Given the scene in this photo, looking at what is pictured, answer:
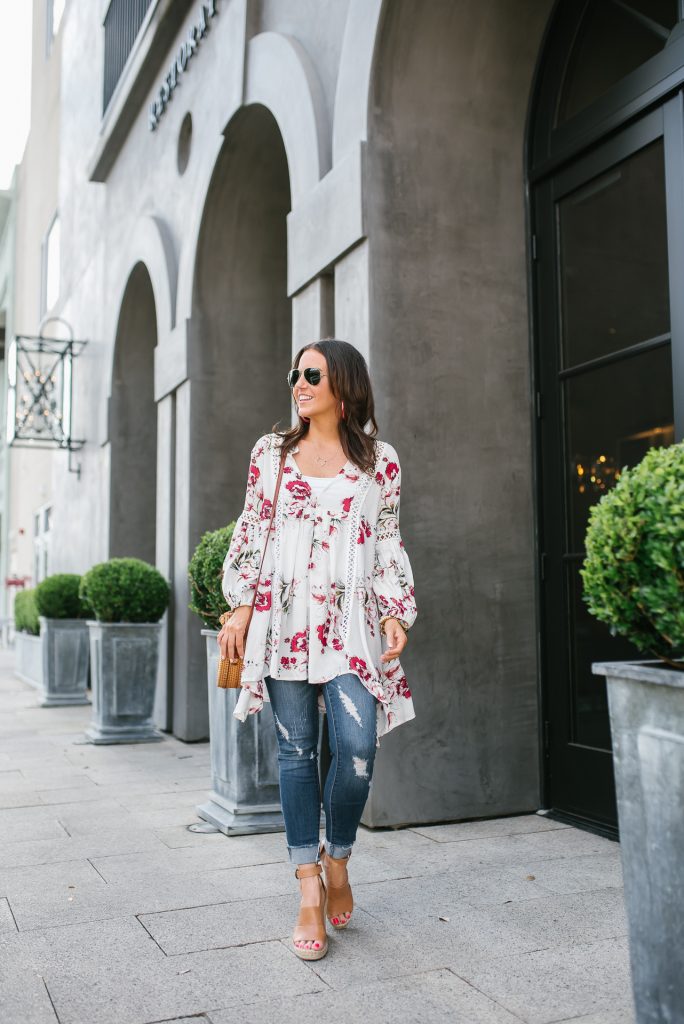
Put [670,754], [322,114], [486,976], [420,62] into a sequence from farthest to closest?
[322,114]
[420,62]
[486,976]
[670,754]

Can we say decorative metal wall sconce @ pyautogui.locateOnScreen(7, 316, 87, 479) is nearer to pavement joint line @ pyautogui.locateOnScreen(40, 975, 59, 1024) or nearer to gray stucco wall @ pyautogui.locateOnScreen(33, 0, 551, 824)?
gray stucco wall @ pyautogui.locateOnScreen(33, 0, 551, 824)

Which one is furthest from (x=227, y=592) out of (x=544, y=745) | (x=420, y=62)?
(x=420, y=62)

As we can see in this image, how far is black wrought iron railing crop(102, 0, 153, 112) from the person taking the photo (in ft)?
40.7

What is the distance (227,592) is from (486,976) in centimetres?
154

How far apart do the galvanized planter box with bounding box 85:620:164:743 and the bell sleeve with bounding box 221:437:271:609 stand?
5276 mm

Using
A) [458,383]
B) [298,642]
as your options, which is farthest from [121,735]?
[298,642]

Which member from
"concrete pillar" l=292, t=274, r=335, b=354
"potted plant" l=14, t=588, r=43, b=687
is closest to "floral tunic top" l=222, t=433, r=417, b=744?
"concrete pillar" l=292, t=274, r=335, b=354

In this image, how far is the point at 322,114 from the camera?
6113 millimetres

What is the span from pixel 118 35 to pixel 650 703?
13.8 metres

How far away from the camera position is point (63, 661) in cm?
1136

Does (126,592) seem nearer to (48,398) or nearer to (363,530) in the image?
(363,530)

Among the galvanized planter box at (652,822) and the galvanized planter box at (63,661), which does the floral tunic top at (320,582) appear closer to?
the galvanized planter box at (652,822)

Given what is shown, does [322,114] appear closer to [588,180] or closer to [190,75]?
[588,180]

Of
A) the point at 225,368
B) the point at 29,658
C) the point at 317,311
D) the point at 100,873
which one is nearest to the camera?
the point at 100,873
